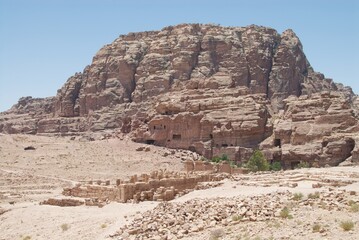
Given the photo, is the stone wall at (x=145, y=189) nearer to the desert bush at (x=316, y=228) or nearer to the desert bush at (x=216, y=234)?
the desert bush at (x=216, y=234)

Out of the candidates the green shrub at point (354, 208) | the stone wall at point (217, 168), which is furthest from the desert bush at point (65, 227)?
the stone wall at point (217, 168)

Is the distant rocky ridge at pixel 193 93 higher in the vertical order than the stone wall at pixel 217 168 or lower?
higher

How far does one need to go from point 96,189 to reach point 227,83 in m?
47.4

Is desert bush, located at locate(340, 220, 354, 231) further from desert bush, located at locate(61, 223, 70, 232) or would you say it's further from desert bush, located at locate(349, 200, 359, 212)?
desert bush, located at locate(61, 223, 70, 232)

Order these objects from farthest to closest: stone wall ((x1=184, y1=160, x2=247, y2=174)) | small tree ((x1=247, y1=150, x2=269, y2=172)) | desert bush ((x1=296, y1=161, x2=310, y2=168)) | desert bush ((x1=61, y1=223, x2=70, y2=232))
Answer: small tree ((x1=247, y1=150, x2=269, y2=172)) < desert bush ((x1=296, y1=161, x2=310, y2=168)) < stone wall ((x1=184, y1=160, x2=247, y2=174)) < desert bush ((x1=61, y1=223, x2=70, y2=232))

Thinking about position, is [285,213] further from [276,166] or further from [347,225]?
[276,166]

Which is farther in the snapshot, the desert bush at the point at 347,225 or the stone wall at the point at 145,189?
the stone wall at the point at 145,189

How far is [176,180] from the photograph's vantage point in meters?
34.5

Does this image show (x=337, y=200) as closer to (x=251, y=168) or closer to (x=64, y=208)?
(x=64, y=208)

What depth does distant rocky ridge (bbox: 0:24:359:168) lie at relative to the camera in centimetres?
7212

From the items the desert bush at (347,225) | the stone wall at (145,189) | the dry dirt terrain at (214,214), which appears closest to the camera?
the desert bush at (347,225)

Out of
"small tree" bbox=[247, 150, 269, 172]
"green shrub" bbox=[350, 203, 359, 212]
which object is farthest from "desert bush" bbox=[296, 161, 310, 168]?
"green shrub" bbox=[350, 203, 359, 212]

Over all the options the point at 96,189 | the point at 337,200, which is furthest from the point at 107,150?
the point at 337,200

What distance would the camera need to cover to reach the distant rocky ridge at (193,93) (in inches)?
2840
